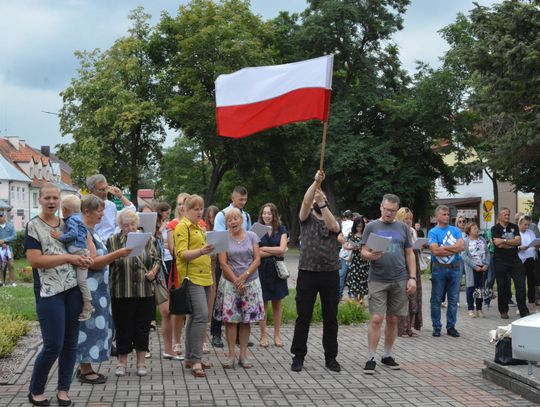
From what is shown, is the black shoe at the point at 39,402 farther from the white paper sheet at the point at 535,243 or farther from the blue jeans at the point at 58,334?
the white paper sheet at the point at 535,243

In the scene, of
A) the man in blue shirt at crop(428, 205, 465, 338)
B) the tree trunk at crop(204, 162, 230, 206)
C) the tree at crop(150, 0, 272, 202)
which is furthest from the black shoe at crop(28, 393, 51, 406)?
the tree trunk at crop(204, 162, 230, 206)

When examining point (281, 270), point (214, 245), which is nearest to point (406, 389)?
point (214, 245)

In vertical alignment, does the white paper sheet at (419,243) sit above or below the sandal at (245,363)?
above

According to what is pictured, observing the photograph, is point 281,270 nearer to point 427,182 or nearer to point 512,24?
point 512,24

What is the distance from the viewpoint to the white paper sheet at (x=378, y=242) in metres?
8.67

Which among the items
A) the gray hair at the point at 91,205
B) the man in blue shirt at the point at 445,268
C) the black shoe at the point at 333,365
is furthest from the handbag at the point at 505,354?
the gray hair at the point at 91,205

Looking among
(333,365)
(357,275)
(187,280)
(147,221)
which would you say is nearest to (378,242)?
(333,365)

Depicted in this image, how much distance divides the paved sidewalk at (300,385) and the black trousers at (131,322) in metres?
0.34

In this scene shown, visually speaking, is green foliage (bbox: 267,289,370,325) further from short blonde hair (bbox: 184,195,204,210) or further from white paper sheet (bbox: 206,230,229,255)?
short blonde hair (bbox: 184,195,204,210)

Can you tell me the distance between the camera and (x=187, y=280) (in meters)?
8.50

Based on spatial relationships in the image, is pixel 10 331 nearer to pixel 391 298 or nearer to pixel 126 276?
pixel 126 276

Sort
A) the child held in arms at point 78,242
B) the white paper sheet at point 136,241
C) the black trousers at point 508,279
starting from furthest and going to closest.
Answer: the black trousers at point 508,279
the white paper sheet at point 136,241
the child held in arms at point 78,242

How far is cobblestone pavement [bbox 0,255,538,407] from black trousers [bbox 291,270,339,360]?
0.30 meters

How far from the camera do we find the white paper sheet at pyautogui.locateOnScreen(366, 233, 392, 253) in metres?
8.67
